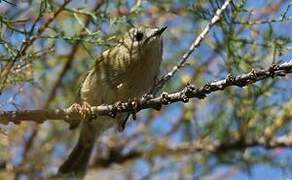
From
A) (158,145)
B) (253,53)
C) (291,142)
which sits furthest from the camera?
(158,145)

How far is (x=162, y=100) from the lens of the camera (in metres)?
1.89

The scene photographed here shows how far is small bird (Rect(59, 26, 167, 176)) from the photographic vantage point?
2756 millimetres

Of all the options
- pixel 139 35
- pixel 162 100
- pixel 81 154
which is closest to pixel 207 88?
pixel 162 100

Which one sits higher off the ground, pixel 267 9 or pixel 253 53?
pixel 267 9

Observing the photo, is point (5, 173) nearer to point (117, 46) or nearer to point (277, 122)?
point (117, 46)

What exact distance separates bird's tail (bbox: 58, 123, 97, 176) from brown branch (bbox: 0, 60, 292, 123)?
1071 mm

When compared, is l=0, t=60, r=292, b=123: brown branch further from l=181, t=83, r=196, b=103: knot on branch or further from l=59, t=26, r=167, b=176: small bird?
l=59, t=26, r=167, b=176: small bird

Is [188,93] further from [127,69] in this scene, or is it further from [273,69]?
[127,69]

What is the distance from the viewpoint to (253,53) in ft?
8.91

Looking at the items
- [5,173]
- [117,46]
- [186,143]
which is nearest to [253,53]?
[117,46]

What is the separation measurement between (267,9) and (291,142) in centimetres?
72

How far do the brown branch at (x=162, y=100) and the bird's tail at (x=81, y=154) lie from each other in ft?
3.52

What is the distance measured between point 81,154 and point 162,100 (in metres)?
1.60

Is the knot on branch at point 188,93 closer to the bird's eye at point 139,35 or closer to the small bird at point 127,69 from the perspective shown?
the small bird at point 127,69
